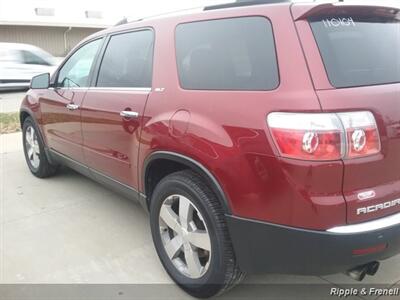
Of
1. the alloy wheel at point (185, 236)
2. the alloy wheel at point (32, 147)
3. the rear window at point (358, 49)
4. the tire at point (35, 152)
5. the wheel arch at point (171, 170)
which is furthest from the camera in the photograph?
the alloy wheel at point (32, 147)

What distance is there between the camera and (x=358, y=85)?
7.28 feet

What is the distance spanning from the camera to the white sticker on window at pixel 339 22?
2268mm

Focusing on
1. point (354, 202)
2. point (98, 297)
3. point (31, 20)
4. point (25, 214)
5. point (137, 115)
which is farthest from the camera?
point (31, 20)

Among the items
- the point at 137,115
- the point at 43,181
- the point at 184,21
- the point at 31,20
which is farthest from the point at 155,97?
the point at 31,20

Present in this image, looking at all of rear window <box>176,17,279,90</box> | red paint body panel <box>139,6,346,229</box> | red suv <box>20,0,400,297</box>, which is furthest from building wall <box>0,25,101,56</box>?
red paint body panel <box>139,6,346,229</box>

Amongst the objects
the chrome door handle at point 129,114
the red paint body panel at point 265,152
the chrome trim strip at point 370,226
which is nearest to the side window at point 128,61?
the chrome door handle at point 129,114

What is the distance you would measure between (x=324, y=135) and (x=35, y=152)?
4.19 meters

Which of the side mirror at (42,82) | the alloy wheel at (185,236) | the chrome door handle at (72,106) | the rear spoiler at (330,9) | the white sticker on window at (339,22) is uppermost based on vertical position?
the rear spoiler at (330,9)

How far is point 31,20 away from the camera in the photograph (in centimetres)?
2506

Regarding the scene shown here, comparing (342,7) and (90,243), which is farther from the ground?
(342,7)

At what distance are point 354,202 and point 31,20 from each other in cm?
2635

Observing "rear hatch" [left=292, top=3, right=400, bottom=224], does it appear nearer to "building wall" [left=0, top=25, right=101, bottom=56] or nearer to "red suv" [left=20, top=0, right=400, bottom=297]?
"red suv" [left=20, top=0, right=400, bottom=297]

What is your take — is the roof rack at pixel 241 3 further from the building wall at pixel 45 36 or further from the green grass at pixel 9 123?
the building wall at pixel 45 36

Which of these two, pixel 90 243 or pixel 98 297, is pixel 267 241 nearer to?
pixel 98 297
